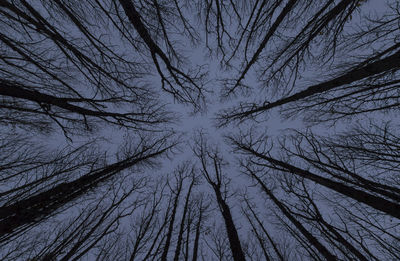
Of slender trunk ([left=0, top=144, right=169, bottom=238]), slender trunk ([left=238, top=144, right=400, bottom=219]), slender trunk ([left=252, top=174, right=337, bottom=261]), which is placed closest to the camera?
slender trunk ([left=238, top=144, right=400, bottom=219])

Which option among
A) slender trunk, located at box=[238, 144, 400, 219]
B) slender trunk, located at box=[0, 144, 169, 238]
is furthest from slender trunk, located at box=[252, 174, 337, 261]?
slender trunk, located at box=[0, 144, 169, 238]

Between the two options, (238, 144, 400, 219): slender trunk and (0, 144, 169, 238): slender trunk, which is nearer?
(238, 144, 400, 219): slender trunk

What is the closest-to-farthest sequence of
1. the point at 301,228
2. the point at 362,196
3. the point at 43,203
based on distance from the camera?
the point at 362,196
the point at 43,203
the point at 301,228

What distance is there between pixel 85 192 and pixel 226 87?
715 cm

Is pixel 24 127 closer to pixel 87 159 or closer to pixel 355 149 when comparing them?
pixel 87 159

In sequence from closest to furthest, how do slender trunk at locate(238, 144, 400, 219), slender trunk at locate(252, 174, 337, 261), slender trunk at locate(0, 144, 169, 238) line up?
slender trunk at locate(238, 144, 400, 219), slender trunk at locate(0, 144, 169, 238), slender trunk at locate(252, 174, 337, 261)

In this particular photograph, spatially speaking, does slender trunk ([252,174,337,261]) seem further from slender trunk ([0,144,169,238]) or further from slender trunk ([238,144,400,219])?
slender trunk ([0,144,169,238])

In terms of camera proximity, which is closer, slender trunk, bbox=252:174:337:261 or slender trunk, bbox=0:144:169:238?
slender trunk, bbox=0:144:169:238

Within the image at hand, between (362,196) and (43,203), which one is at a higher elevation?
(362,196)

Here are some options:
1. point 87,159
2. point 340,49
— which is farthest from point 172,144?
point 340,49

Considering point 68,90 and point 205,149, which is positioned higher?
point 205,149

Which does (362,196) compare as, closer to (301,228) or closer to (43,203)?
(301,228)

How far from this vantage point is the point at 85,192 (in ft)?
16.3

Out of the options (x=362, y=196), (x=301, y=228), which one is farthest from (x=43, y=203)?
(x=301, y=228)
